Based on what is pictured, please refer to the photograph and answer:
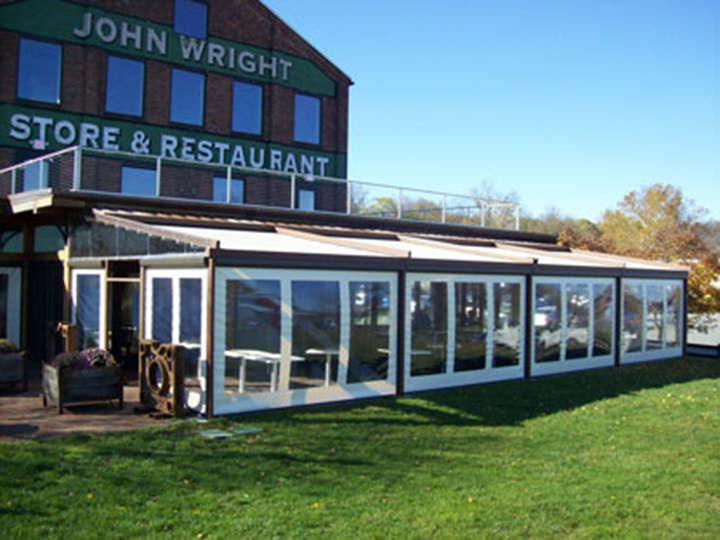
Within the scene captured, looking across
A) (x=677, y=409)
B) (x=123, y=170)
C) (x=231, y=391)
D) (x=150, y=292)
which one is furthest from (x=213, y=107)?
(x=677, y=409)

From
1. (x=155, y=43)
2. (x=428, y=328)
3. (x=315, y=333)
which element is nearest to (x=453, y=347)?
(x=428, y=328)

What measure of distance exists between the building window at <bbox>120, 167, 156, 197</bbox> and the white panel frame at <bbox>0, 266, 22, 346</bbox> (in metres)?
3.24

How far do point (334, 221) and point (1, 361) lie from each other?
25.0 feet

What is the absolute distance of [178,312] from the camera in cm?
1011

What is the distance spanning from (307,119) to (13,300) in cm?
1304

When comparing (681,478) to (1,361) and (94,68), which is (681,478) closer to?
(1,361)

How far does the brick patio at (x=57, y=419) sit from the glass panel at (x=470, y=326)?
533 centimetres

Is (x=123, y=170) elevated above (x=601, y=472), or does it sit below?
above

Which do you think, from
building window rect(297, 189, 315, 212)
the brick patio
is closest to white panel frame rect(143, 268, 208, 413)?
the brick patio

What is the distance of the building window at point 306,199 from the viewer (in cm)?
1908

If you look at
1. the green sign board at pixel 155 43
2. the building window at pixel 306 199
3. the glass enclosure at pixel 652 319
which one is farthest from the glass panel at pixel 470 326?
the green sign board at pixel 155 43

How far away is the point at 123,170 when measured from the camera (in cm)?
1639

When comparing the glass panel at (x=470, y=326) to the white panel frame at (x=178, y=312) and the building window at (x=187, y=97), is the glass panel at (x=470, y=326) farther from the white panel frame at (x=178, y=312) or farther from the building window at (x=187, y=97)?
the building window at (x=187, y=97)

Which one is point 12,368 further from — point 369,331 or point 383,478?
point 383,478
